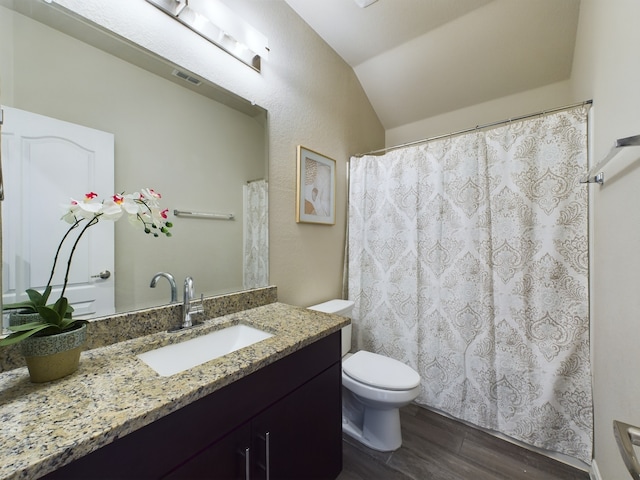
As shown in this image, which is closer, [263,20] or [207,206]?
[207,206]

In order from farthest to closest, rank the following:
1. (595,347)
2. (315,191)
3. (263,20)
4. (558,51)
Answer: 1. (315,191)
2. (558,51)
3. (263,20)
4. (595,347)

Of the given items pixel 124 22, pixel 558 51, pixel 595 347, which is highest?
pixel 558 51

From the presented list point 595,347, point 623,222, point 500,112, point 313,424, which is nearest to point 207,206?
point 313,424

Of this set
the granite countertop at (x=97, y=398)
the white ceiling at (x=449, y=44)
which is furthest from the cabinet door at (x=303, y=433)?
the white ceiling at (x=449, y=44)

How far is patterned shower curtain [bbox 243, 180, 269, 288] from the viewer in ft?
4.72

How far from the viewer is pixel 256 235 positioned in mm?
1475

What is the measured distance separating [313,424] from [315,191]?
4.46ft

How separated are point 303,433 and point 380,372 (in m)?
0.63

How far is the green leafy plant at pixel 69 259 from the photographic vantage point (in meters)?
0.66

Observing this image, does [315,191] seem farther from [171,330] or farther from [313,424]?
[313,424]

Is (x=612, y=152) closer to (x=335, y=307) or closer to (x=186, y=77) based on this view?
(x=335, y=307)

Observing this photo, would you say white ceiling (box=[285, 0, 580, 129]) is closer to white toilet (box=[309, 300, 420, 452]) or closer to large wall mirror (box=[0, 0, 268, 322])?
large wall mirror (box=[0, 0, 268, 322])

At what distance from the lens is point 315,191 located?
6.09 ft

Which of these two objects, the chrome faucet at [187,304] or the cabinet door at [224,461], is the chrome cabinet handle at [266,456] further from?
the chrome faucet at [187,304]
